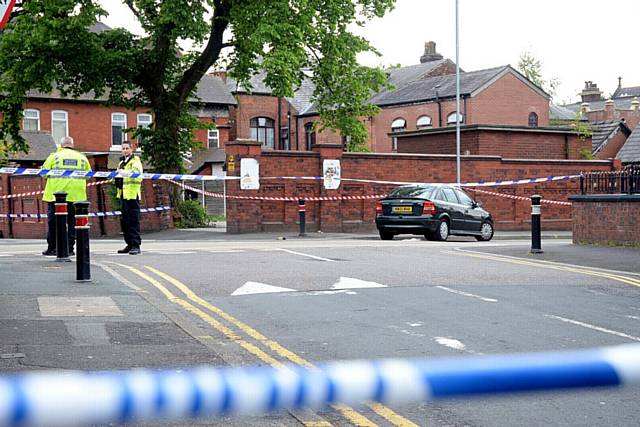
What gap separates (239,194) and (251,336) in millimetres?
19632

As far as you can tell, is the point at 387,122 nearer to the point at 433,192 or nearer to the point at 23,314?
the point at 433,192

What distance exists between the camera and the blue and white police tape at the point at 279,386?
1461 mm

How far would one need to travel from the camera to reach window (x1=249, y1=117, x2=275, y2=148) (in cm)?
6644

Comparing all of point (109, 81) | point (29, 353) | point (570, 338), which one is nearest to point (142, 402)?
point (29, 353)

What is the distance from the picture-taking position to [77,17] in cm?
2702

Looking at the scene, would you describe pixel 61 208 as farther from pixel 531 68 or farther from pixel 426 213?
pixel 531 68

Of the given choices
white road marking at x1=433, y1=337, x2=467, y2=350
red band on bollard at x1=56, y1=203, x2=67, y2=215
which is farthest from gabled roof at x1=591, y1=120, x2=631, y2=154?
white road marking at x1=433, y1=337, x2=467, y2=350

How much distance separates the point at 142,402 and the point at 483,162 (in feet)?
104

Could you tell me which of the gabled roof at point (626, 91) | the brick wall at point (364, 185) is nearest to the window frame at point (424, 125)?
A: the brick wall at point (364, 185)

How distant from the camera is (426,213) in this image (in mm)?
23688

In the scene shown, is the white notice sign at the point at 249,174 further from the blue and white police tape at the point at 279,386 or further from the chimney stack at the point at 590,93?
the chimney stack at the point at 590,93

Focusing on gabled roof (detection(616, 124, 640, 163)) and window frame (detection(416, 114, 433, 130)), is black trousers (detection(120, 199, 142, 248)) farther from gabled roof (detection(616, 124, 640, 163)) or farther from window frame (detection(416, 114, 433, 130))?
window frame (detection(416, 114, 433, 130))

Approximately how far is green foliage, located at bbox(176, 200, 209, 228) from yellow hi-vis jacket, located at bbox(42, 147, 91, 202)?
579 inches

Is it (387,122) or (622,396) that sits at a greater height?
(387,122)
